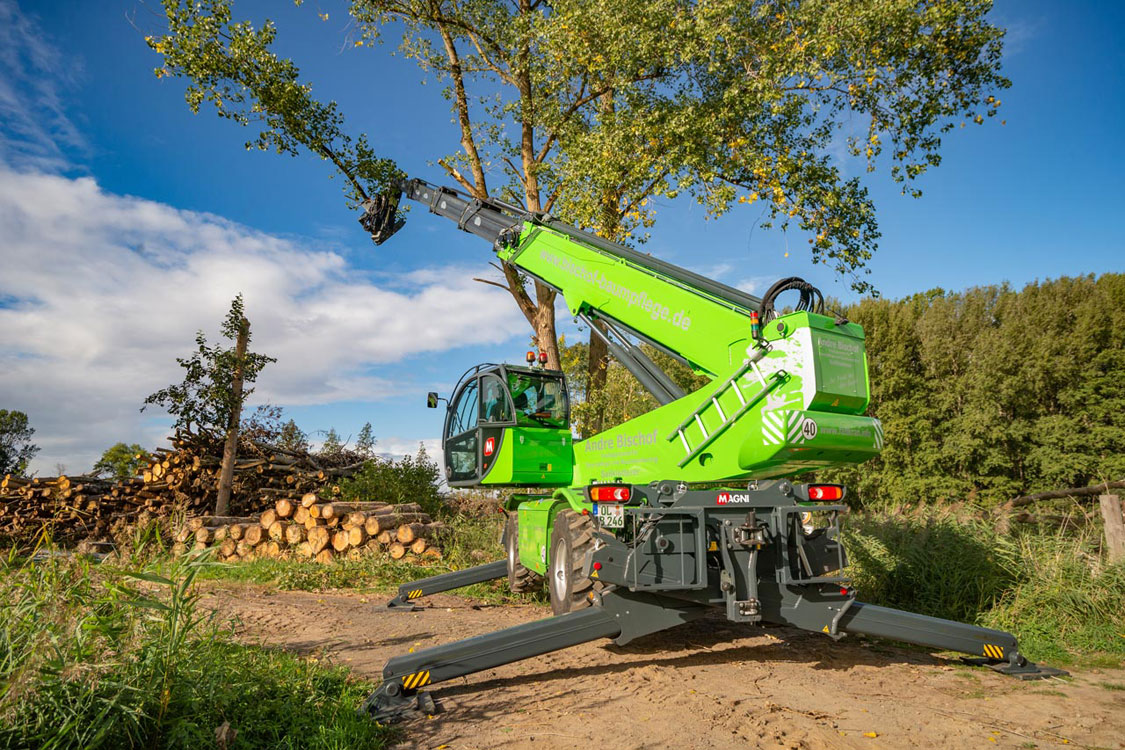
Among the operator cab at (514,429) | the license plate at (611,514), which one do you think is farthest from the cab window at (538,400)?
the license plate at (611,514)

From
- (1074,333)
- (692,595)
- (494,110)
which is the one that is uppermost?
(494,110)

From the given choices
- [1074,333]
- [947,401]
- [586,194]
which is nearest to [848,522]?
[586,194]

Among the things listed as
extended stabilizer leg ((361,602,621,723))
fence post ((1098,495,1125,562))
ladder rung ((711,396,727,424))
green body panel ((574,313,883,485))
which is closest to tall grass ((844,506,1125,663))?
fence post ((1098,495,1125,562))

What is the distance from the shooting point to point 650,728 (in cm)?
432

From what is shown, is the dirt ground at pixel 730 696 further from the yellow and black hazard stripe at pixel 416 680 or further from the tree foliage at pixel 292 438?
the tree foliage at pixel 292 438

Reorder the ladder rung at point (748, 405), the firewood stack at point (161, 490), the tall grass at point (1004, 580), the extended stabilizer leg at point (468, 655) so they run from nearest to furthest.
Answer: the extended stabilizer leg at point (468, 655) < the ladder rung at point (748, 405) < the tall grass at point (1004, 580) < the firewood stack at point (161, 490)

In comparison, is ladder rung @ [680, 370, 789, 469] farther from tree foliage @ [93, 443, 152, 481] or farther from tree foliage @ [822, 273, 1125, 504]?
tree foliage @ [822, 273, 1125, 504]

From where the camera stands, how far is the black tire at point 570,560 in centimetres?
599

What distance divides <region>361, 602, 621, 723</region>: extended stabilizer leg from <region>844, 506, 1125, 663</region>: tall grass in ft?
15.0

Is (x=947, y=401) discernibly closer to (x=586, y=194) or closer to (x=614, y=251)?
(x=586, y=194)

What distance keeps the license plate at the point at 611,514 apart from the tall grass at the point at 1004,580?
4438 millimetres

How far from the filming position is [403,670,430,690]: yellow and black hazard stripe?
4.63 meters

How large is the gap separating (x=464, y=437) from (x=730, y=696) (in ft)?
16.5

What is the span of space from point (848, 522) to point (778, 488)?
494 centimetres
